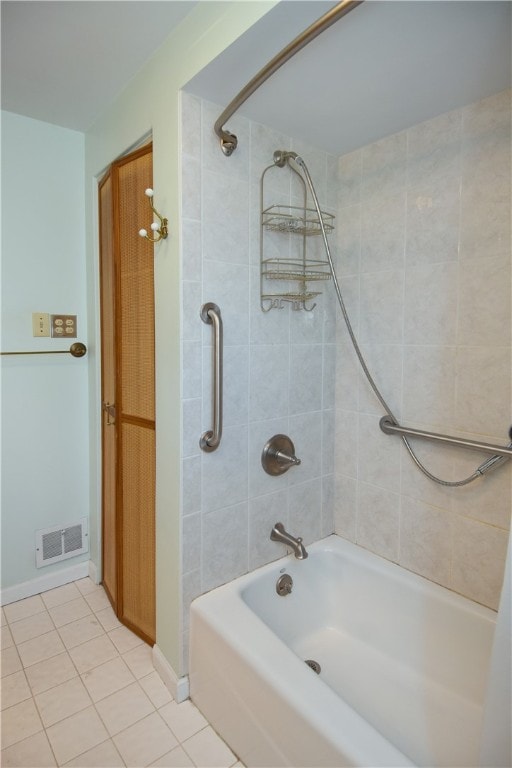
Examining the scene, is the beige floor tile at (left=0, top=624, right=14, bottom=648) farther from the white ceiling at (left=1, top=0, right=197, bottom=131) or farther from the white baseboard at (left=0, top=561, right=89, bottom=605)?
the white ceiling at (left=1, top=0, right=197, bottom=131)

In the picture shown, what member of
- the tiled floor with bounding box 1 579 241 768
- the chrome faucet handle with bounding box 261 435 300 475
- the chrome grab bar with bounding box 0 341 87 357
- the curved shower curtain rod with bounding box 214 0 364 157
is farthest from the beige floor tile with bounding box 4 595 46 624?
the curved shower curtain rod with bounding box 214 0 364 157

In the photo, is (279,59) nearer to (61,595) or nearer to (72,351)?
(72,351)

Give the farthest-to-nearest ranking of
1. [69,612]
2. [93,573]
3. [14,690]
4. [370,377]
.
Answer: [93,573]
[69,612]
[370,377]
[14,690]

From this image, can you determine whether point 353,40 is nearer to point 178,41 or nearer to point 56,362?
point 178,41

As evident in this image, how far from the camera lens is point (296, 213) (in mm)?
1683

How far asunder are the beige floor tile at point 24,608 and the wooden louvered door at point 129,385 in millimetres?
353

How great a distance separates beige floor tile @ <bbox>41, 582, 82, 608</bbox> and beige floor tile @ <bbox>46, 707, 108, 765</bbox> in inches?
27.4

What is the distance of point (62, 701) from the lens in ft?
4.83

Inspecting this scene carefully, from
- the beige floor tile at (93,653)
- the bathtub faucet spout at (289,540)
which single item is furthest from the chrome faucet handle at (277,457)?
the beige floor tile at (93,653)

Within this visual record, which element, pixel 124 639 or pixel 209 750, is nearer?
pixel 209 750

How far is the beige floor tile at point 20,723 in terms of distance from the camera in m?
1.34

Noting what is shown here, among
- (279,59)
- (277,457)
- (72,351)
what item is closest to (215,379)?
(277,457)

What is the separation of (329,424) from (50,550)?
60.4 inches

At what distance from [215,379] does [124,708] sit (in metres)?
1.19
